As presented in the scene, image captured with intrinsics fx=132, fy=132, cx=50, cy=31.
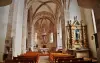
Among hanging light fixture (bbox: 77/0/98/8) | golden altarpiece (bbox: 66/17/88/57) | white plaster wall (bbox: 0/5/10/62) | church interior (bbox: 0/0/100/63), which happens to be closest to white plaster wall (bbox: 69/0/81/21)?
church interior (bbox: 0/0/100/63)

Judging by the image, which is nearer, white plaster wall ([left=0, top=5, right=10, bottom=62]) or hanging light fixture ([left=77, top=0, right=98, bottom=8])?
hanging light fixture ([left=77, top=0, right=98, bottom=8])

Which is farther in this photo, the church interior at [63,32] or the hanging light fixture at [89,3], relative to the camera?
the church interior at [63,32]

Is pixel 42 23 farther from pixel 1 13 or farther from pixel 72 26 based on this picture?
pixel 1 13

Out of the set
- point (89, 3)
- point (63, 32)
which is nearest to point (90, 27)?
point (63, 32)

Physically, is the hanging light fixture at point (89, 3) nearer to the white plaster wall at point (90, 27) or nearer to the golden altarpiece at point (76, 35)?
the white plaster wall at point (90, 27)

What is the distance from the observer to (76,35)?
13.4 m

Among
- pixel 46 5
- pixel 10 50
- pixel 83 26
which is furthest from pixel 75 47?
pixel 46 5

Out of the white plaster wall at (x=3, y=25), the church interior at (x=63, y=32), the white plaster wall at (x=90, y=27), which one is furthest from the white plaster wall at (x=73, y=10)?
the white plaster wall at (x=3, y=25)

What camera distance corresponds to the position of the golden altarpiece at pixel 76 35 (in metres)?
13.0

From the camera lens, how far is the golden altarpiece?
1299cm

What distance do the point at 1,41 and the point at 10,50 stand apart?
906 millimetres

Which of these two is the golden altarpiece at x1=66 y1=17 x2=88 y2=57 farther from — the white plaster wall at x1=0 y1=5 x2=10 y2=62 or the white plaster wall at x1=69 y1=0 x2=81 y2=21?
the white plaster wall at x1=0 y1=5 x2=10 y2=62

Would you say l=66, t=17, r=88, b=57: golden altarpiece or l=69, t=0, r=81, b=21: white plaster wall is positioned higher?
l=69, t=0, r=81, b=21: white plaster wall

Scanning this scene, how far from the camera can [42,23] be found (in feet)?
97.2
